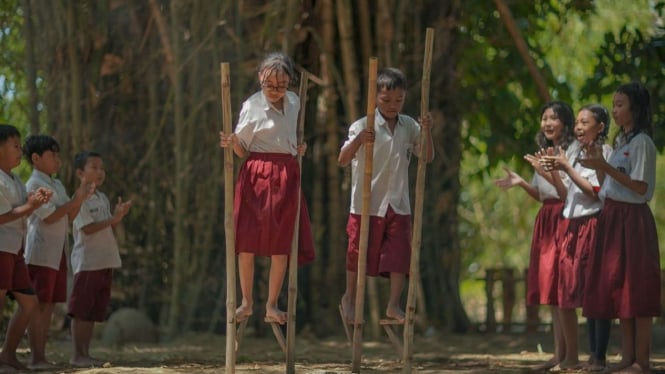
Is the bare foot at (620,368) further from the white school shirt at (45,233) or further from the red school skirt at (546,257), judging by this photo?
the white school shirt at (45,233)

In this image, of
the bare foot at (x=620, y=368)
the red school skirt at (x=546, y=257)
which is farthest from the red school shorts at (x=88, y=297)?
the bare foot at (x=620, y=368)

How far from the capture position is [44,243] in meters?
5.81

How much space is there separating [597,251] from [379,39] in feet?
10.5

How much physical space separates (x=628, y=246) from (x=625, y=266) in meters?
0.09

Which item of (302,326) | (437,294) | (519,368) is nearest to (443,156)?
(437,294)

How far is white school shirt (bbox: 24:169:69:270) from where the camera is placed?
5.80 meters

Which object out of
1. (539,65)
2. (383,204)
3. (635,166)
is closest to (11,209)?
(383,204)

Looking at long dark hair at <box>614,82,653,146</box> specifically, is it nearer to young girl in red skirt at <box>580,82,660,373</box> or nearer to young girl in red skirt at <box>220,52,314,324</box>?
young girl in red skirt at <box>580,82,660,373</box>

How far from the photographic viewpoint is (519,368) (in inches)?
231

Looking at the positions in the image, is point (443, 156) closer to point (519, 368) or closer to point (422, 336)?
point (422, 336)

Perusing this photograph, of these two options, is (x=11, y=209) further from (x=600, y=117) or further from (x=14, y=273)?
(x=600, y=117)

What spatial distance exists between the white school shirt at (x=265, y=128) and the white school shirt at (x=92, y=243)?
4.29ft

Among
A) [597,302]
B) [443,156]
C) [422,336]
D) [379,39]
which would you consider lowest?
[422,336]

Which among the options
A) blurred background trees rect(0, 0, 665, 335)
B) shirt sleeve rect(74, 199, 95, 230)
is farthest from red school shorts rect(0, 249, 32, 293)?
blurred background trees rect(0, 0, 665, 335)
